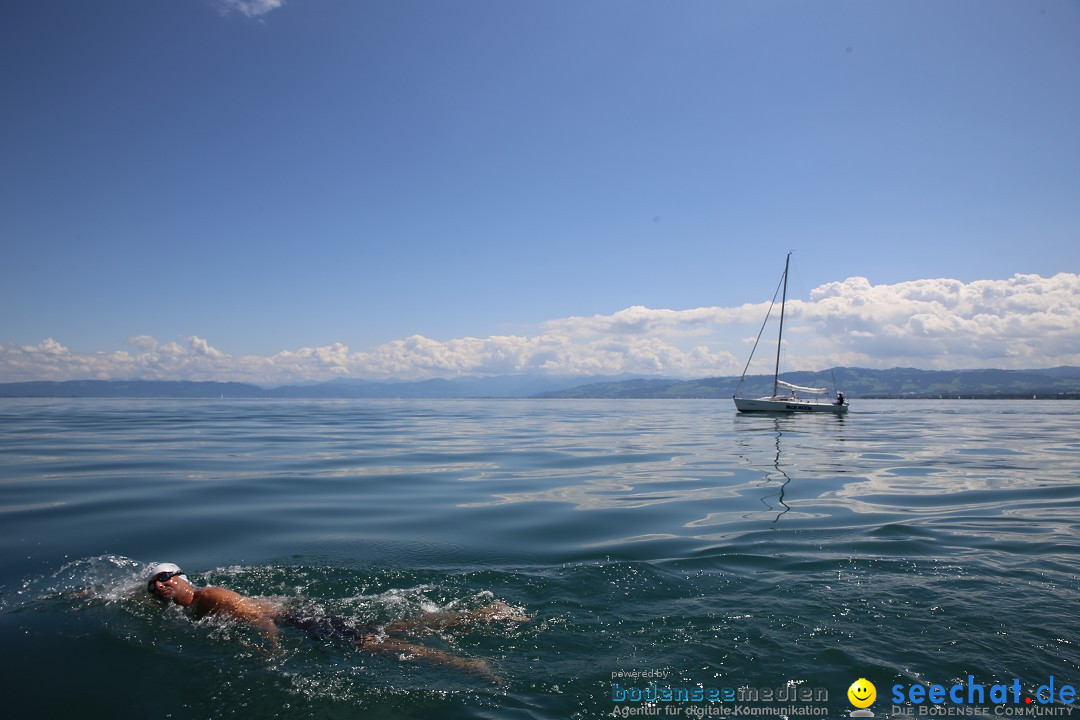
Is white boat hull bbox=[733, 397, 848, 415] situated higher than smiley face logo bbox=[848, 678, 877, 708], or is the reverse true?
smiley face logo bbox=[848, 678, 877, 708]

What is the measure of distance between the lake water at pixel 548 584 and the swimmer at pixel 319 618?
0.20 meters

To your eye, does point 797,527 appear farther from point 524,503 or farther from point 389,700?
point 389,700

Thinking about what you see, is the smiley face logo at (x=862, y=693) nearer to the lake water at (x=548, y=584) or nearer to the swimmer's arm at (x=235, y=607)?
the lake water at (x=548, y=584)

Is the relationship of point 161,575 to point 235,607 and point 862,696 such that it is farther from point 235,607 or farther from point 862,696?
point 862,696


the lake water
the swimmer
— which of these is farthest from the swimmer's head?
the lake water

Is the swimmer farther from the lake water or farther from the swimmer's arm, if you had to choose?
the lake water

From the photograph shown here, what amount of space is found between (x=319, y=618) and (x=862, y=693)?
6.40 m

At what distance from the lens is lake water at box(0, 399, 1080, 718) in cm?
585

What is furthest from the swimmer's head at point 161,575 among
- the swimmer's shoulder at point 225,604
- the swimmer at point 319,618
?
the swimmer's shoulder at point 225,604

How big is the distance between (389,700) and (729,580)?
550 cm

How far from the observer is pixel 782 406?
65.0 meters

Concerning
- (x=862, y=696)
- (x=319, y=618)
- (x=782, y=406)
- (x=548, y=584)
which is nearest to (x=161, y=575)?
(x=319, y=618)

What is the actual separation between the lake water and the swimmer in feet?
0.65

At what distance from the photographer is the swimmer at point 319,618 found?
6742 millimetres
